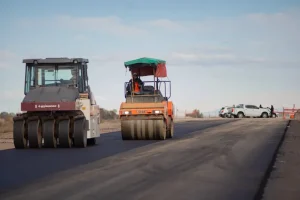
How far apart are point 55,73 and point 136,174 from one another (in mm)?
10177

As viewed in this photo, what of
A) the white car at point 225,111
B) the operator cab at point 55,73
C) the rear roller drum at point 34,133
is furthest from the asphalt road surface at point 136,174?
the white car at point 225,111

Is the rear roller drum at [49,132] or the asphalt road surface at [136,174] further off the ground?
the rear roller drum at [49,132]

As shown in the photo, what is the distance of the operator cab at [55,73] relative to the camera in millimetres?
19828

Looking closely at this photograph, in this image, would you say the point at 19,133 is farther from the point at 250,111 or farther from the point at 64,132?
the point at 250,111

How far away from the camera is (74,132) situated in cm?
1848

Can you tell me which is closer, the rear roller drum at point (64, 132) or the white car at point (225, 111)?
the rear roller drum at point (64, 132)

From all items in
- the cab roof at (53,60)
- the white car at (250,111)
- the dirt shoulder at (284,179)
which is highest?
the cab roof at (53,60)

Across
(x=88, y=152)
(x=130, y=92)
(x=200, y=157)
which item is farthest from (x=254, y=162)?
(x=130, y=92)

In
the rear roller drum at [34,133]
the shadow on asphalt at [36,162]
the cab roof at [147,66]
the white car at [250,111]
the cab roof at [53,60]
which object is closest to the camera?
the shadow on asphalt at [36,162]

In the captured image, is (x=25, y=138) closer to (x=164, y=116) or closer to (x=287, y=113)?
(x=164, y=116)

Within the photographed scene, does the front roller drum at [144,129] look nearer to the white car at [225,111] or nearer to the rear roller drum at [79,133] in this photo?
the rear roller drum at [79,133]

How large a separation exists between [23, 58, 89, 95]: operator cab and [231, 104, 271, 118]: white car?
158ft

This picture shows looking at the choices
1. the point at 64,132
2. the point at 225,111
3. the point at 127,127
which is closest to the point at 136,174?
the point at 64,132

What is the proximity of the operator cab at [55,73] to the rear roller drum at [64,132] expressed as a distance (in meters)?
1.83
